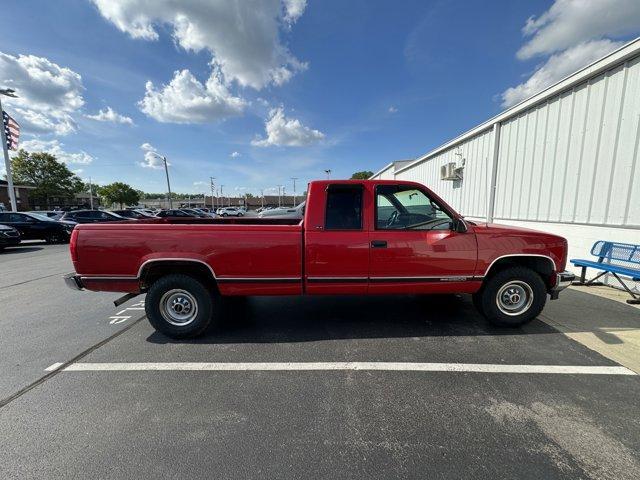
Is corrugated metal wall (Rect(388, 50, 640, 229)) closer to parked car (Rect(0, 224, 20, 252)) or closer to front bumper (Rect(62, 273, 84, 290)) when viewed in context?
front bumper (Rect(62, 273, 84, 290))

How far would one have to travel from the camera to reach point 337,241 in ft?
12.2

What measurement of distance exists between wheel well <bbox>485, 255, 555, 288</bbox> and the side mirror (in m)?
0.74

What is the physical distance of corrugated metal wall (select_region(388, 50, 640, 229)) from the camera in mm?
5613

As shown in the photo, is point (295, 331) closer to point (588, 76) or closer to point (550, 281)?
point (550, 281)

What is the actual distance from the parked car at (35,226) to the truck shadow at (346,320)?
15.5 metres

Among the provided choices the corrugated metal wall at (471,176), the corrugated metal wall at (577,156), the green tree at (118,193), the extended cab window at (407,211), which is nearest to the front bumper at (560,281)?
the extended cab window at (407,211)

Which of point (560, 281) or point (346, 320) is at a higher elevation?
point (560, 281)

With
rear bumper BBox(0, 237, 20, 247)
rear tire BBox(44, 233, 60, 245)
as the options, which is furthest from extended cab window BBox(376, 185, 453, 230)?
rear tire BBox(44, 233, 60, 245)

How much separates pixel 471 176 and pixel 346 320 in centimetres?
904

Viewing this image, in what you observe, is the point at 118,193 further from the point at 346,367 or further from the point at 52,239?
the point at 346,367

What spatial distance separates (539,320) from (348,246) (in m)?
3.22

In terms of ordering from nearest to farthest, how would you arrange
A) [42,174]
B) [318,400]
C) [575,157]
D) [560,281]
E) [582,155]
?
[318,400]
[560,281]
[582,155]
[575,157]
[42,174]

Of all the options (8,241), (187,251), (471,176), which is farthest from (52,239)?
(471,176)

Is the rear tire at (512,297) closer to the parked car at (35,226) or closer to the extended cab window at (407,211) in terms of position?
the extended cab window at (407,211)
